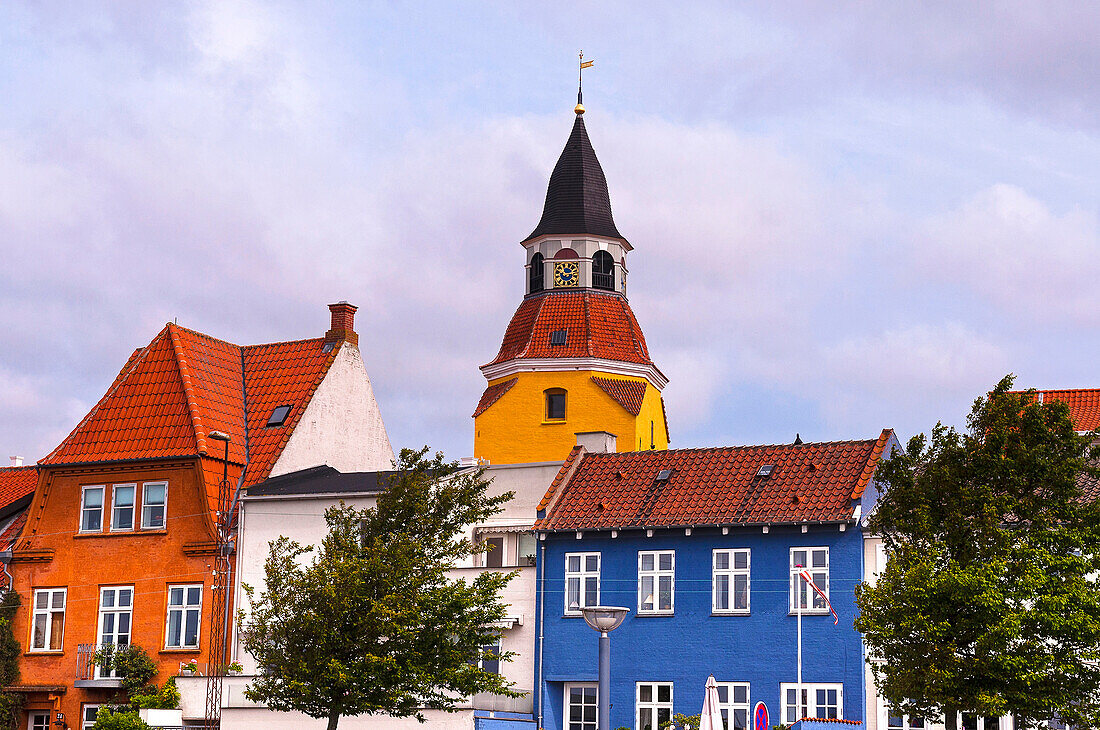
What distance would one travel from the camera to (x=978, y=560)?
1189 inches

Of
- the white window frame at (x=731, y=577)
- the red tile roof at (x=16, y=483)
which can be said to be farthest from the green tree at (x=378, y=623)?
the red tile roof at (x=16, y=483)

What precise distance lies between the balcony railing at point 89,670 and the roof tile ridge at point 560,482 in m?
13.7

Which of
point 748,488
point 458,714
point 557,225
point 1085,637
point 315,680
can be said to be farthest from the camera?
point 557,225

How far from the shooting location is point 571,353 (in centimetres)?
6975

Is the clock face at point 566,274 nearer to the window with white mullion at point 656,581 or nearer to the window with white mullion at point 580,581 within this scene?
the window with white mullion at point 580,581

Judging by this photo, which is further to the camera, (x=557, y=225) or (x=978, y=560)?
(x=557, y=225)

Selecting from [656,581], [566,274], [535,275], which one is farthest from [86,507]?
[535,275]

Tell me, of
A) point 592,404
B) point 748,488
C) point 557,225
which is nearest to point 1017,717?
point 748,488

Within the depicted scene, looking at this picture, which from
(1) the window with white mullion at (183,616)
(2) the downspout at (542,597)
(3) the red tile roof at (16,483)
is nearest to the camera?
(2) the downspout at (542,597)

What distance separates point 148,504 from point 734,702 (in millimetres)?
19470

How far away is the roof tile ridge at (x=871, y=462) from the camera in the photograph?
134ft

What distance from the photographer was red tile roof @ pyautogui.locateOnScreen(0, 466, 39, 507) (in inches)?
2137

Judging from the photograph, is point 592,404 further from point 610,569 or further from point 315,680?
point 315,680

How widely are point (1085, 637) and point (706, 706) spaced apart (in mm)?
7329
